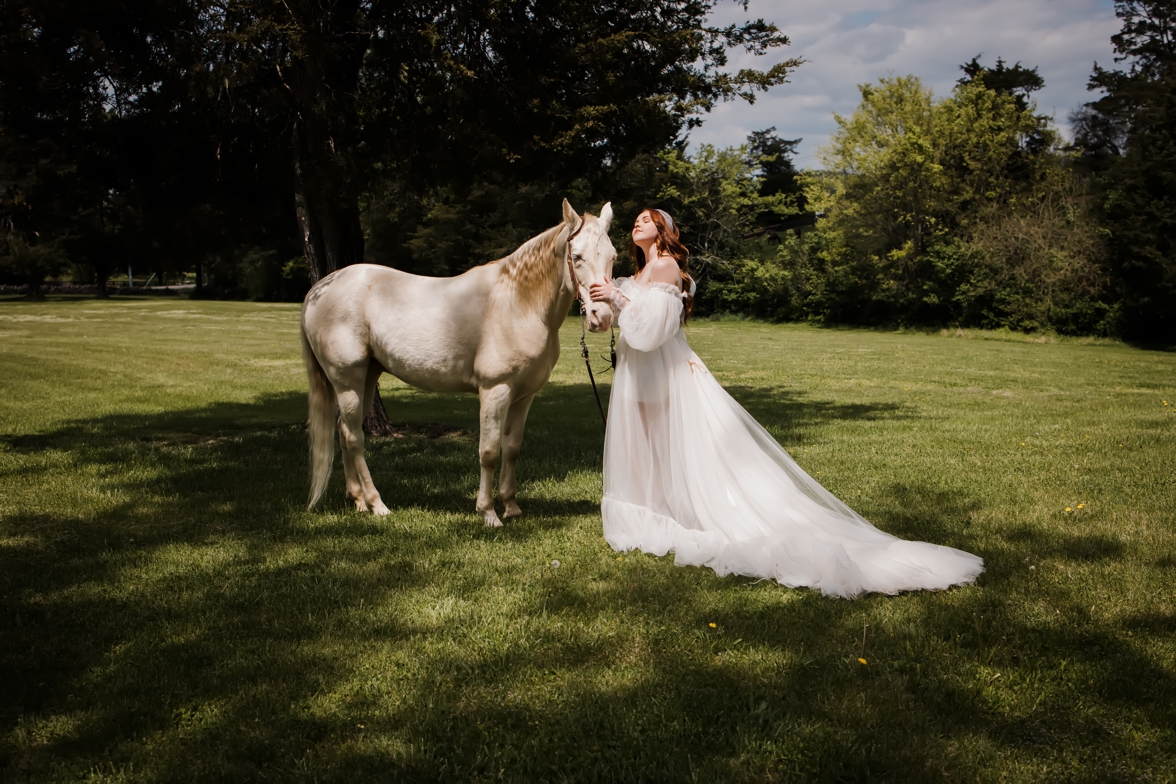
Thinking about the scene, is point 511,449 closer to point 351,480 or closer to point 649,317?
point 351,480

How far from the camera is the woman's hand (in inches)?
210

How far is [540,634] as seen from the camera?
405cm

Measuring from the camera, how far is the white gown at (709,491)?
481 cm

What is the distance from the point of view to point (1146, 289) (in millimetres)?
27266

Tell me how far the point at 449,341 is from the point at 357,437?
119cm

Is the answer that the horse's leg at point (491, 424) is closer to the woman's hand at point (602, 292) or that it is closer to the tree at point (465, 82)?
the woman's hand at point (602, 292)

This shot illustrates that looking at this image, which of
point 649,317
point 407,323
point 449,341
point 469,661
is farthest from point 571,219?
point 469,661

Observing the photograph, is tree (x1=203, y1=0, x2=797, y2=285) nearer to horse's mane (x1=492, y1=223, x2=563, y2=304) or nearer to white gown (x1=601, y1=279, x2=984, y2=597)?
horse's mane (x1=492, y1=223, x2=563, y2=304)

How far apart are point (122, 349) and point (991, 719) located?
2454 centimetres

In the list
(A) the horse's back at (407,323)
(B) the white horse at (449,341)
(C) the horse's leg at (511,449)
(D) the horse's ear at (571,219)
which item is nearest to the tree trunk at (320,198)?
(B) the white horse at (449,341)

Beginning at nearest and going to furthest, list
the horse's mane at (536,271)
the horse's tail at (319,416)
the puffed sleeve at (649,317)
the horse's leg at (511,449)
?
the puffed sleeve at (649,317) → the horse's mane at (536,271) → the horse's leg at (511,449) → the horse's tail at (319,416)

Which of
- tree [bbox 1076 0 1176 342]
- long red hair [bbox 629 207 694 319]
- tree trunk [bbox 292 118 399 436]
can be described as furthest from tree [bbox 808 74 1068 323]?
long red hair [bbox 629 207 694 319]

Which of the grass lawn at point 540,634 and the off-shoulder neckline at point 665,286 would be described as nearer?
the grass lawn at point 540,634

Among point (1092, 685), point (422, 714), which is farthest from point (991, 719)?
point (422, 714)
